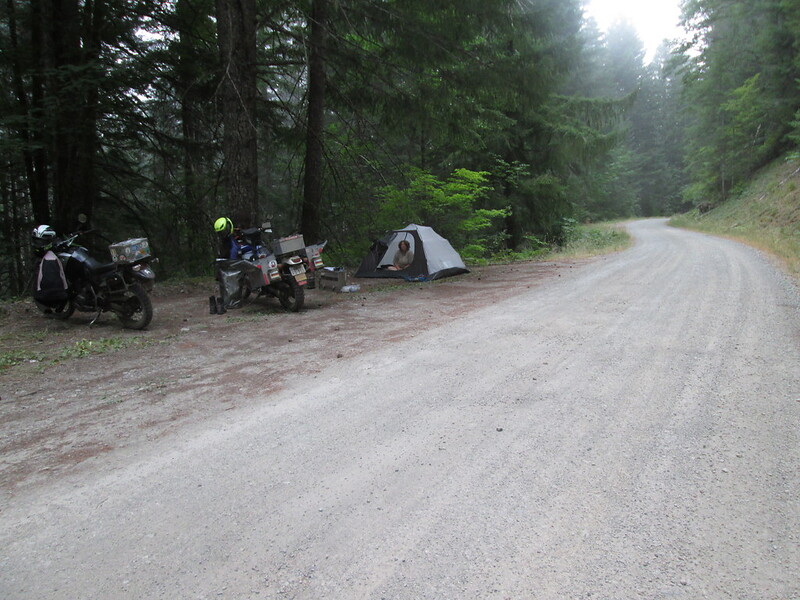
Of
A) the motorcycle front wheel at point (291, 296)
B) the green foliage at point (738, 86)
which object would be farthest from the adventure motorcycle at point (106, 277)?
the green foliage at point (738, 86)

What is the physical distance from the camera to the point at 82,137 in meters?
9.94

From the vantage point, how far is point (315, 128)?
10727 millimetres

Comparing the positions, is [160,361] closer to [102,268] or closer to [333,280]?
[102,268]

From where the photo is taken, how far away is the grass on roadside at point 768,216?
15.1 meters

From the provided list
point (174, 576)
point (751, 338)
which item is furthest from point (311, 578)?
point (751, 338)

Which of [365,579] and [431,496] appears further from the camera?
[431,496]

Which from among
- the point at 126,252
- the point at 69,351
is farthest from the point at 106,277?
the point at 69,351

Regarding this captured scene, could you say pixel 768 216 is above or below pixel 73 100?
below

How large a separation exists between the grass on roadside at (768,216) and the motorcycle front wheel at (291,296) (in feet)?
33.6

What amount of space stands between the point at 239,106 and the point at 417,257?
4.89 metres

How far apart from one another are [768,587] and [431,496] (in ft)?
4.50

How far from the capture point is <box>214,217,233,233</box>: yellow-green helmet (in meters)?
7.21

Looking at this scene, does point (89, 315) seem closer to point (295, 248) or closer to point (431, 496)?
point (295, 248)

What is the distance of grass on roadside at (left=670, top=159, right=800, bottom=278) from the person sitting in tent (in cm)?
820
